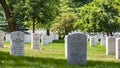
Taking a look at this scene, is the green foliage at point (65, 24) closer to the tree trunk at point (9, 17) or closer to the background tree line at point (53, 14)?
the background tree line at point (53, 14)

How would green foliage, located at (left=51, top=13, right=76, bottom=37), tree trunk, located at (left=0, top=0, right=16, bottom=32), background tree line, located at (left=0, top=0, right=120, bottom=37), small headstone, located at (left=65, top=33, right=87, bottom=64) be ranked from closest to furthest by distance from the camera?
1. small headstone, located at (left=65, top=33, right=87, bottom=64)
2. tree trunk, located at (left=0, top=0, right=16, bottom=32)
3. background tree line, located at (left=0, top=0, right=120, bottom=37)
4. green foliage, located at (left=51, top=13, right=76, bottom=37)

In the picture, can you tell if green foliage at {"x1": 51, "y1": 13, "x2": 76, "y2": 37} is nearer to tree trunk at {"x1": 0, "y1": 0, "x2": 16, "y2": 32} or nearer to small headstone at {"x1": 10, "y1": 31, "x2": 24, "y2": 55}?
tree trunk at {"x1": 0, "y1": 0, "x2": 16, "y2": 32}

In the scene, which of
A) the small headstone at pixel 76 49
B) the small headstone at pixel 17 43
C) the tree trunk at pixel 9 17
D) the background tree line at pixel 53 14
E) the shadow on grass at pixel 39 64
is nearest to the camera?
the shadow on grass at pixel 39 64

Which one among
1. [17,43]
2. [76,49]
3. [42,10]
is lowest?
[17,43]

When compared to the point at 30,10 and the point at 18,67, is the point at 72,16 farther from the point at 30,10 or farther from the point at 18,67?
the point at 18,67

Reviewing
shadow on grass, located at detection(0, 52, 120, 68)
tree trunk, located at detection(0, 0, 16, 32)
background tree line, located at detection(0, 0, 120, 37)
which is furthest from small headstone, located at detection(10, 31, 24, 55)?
tree trunk, located at detection(0, 0, 16, 32)

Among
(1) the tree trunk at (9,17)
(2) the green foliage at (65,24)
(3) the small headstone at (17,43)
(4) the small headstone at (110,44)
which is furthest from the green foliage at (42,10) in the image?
(2) the green foliage at (65,24)

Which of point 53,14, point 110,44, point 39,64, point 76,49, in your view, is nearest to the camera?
point 39,64

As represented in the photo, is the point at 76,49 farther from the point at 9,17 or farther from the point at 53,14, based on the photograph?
the point at 53,14

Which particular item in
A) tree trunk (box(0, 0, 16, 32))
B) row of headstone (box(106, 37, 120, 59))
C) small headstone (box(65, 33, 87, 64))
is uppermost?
tree trunk (box(0, 0, 16, 32))

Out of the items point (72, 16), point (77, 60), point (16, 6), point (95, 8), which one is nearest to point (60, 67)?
point (77, 60)

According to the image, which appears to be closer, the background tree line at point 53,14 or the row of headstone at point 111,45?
the row of headstone at point 111,45

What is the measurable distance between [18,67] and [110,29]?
32411 mm

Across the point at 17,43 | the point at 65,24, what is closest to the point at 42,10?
the point at 17,43
